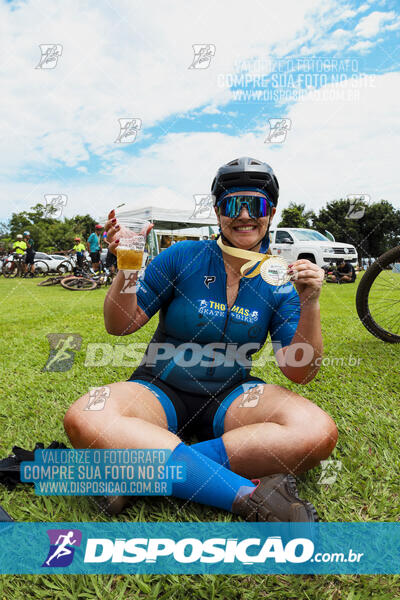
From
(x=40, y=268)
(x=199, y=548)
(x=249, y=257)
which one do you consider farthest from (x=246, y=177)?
(x=40, y=268)

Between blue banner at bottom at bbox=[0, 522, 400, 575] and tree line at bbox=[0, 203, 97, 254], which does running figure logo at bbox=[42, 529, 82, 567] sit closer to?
blue banner at bottom at bbox=[0, 522, 400, 575]

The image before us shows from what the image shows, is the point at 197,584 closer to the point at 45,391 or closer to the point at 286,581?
the point at 286,581

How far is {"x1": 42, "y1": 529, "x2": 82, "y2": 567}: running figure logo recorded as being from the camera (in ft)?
4.26

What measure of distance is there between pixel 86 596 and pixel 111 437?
0.51 metres

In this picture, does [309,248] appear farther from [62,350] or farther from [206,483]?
[206,483]

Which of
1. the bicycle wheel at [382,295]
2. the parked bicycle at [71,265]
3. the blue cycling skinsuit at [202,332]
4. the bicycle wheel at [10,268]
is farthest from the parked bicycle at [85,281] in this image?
the blue cycling skinsuit at [202,332]

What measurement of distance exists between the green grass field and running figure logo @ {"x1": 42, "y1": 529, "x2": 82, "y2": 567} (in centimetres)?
6

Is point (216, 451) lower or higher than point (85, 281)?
lower

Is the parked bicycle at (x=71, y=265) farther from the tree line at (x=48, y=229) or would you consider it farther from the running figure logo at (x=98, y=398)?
the tree line at (x=48, y=229)

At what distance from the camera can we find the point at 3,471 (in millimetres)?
1699

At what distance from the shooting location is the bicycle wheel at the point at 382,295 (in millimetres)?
3554

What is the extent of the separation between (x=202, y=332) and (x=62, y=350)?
2478 millimetres

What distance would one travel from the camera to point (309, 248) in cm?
1321

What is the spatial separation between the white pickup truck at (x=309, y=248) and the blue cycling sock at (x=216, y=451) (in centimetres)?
1174
